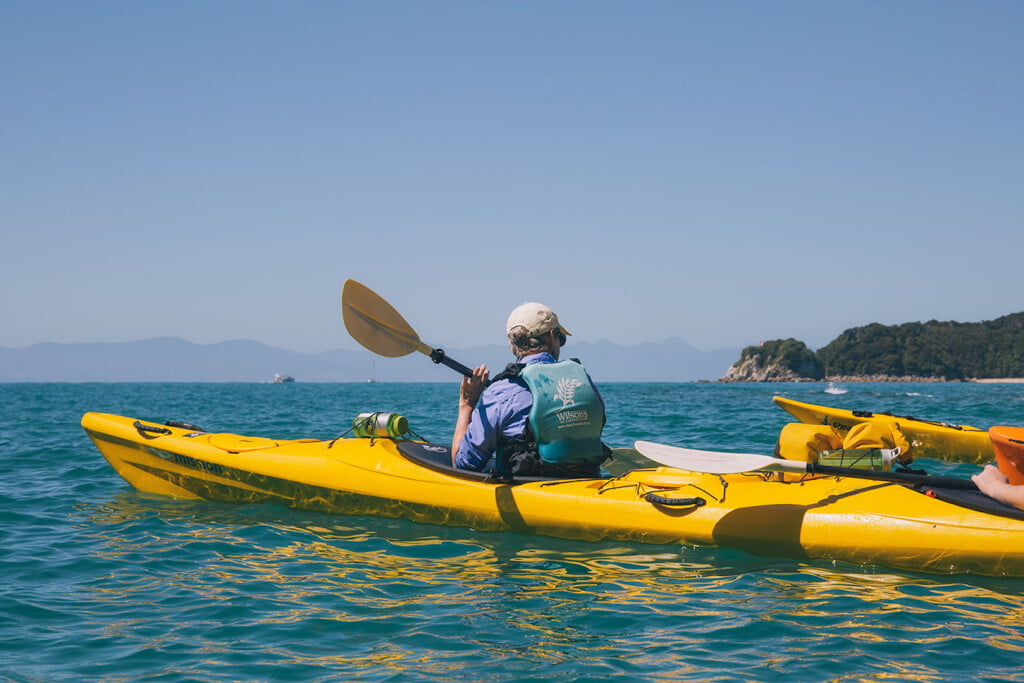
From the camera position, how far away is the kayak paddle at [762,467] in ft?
16.0

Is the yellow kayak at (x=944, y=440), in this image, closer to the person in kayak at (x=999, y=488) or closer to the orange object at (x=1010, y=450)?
the person in kayak at (x=999, y=488)

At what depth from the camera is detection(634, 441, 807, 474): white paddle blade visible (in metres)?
4.93

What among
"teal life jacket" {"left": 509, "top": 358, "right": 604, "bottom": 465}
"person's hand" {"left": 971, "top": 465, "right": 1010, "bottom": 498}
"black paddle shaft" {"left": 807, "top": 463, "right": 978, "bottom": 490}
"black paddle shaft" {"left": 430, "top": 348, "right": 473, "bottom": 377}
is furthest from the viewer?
"black paddle shaft" {"left": 430, "top": 348, "right": 473, "bottom": 377}

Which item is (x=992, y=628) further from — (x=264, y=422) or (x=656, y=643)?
(x=264, y=422)

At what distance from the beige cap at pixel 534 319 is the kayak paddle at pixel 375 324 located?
111cm

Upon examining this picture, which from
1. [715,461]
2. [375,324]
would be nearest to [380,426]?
[375,324]

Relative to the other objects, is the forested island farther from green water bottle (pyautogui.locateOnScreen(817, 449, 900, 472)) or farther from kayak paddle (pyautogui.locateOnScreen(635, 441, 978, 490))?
kayak paddle (pyautogui.locateOnScreen(635, 441, 978, 490))

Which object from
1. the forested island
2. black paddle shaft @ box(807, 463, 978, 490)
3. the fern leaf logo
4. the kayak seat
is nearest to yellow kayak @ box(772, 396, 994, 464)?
black paddle shaft @ box(807, 463, 978, 490)

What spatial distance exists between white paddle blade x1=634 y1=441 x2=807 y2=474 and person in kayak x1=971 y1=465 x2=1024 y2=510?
97 cm

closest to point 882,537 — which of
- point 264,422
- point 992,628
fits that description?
point 992,628

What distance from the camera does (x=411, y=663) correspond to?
318 centimetres

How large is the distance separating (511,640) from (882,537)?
231cm

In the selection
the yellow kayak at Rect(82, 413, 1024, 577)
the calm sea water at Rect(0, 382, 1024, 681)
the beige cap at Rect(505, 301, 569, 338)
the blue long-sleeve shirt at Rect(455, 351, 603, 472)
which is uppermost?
the beige cap at Rect(505, 301, 569, 338)

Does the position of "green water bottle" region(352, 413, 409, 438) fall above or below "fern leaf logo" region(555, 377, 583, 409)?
below
